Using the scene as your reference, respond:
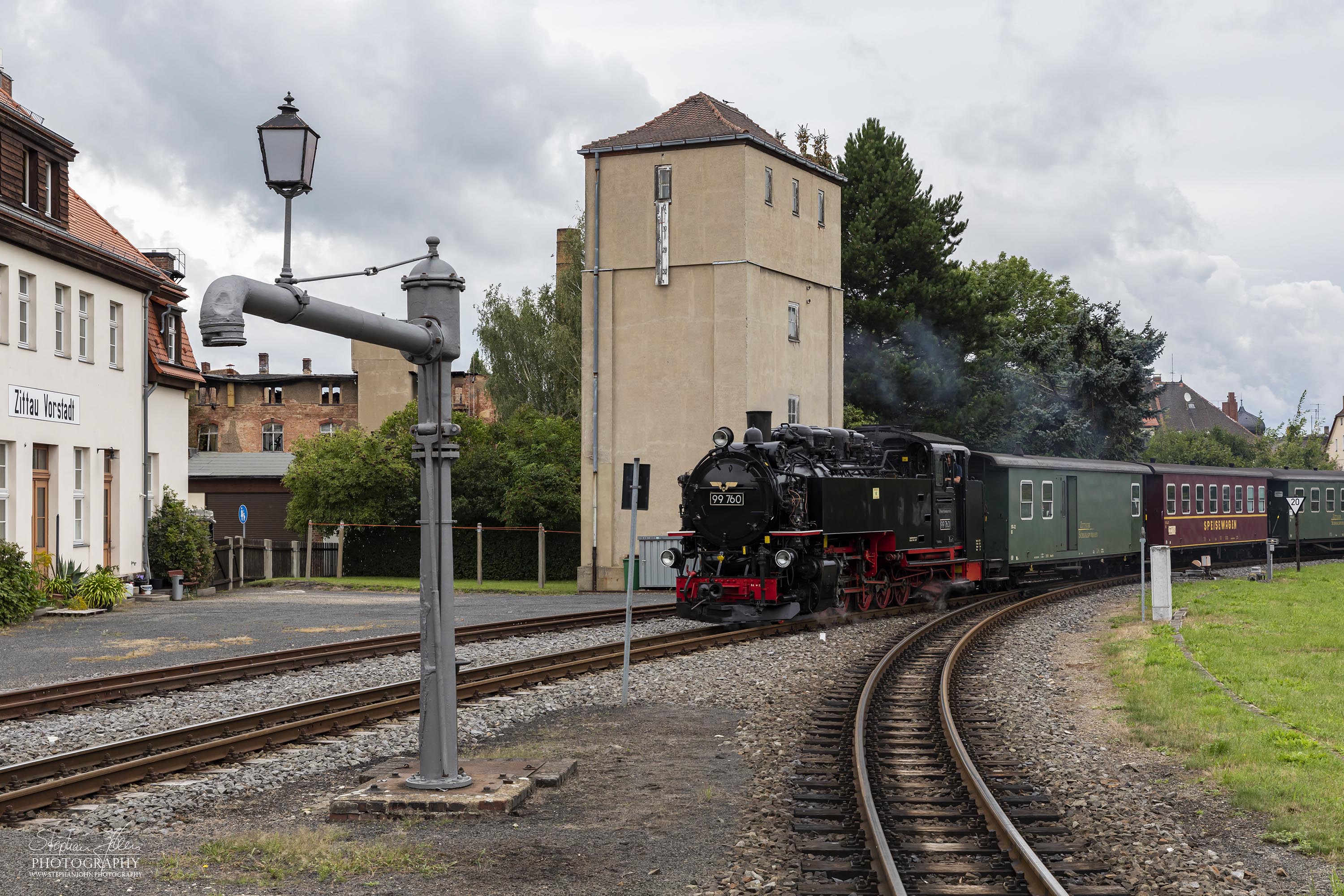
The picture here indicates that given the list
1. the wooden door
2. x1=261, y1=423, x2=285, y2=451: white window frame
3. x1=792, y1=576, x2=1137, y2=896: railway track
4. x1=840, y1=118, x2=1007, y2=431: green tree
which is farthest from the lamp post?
x1=261, y1=423, x2=285, y2=451: white window frame

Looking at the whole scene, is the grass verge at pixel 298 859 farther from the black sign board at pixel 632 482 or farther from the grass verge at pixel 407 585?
the grass verge at pixel 407 585

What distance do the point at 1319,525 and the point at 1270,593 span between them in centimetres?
1609

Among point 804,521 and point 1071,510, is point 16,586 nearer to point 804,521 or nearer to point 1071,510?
point 804,521

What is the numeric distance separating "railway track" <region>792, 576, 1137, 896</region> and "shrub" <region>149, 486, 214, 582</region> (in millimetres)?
19819

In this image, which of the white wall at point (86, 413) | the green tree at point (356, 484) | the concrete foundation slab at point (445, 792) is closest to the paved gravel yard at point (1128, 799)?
the concrete foundation slab at point (445, 792)

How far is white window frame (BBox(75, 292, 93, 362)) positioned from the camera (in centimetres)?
2541

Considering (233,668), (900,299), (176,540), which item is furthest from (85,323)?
(900,299)

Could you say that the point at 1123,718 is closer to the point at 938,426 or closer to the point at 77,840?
the point at 77,840

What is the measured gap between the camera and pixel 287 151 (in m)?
7.36

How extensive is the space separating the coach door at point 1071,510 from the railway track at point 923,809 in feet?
50.4

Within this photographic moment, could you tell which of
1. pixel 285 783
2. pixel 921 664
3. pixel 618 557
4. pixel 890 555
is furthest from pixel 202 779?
pixel 618 557

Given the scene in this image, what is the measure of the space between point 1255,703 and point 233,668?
1086 cm

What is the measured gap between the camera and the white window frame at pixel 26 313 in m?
23.2

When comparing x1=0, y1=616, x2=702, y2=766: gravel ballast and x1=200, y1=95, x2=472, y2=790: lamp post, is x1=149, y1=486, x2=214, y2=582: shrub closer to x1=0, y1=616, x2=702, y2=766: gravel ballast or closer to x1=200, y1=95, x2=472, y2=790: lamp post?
→ x1=0, y1=616, x2=702, y2=766: gravel ballast
